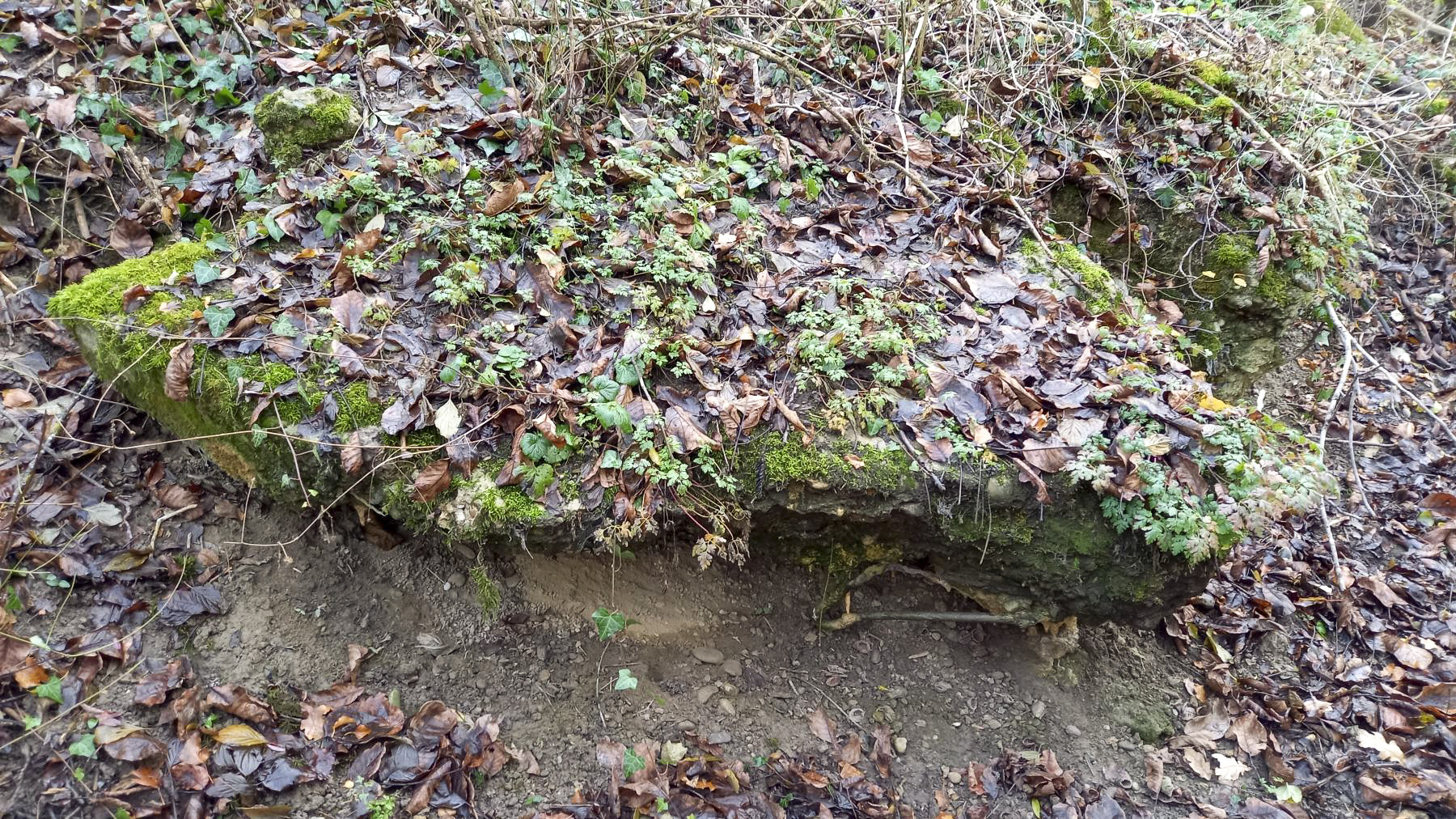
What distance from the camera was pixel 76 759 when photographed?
2.69m

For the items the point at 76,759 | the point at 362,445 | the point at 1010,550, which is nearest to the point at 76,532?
the point at 76,759

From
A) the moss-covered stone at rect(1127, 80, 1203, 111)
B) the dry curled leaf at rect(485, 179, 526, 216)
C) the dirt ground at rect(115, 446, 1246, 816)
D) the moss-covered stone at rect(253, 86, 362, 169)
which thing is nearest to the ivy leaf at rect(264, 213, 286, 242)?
the moss-covered stone at rect(253, 86, 362, 169)

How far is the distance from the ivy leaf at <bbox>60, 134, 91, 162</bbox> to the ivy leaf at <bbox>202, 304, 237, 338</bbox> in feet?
5.13

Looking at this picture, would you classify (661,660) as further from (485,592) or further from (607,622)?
(485,592)

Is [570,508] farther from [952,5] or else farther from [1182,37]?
[1182,37]

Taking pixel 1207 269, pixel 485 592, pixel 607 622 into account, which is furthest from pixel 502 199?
pixel 1207 269

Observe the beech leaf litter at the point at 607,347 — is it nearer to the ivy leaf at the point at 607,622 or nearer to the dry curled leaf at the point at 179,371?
the dry curled leaf at the point at 179,371

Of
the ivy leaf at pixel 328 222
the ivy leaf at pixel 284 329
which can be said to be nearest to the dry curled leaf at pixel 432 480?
the ivy leaf at pixel 284 329

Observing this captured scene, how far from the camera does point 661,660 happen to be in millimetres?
3604

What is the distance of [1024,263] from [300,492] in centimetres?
366

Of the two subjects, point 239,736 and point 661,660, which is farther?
point 661,660

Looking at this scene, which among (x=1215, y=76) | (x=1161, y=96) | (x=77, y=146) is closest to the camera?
(x=77, y=146)

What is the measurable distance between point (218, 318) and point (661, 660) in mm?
2481

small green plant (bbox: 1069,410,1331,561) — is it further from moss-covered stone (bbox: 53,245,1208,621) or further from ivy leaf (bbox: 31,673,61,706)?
ivy leaf (bbox: 31,673,61,706)
